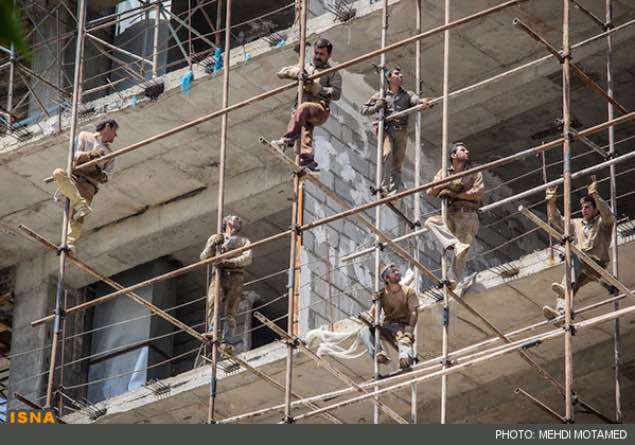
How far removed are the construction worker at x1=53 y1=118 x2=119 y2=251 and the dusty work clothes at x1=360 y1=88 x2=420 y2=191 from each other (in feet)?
9.46

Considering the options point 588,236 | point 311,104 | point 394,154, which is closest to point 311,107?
point 311,104

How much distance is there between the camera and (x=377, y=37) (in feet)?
81.3

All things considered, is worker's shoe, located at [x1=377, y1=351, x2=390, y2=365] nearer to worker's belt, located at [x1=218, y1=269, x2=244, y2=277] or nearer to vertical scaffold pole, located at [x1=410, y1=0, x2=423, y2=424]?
vertical scaffold pole, located at [x1=410, y1=0, x2=423, y2=424]

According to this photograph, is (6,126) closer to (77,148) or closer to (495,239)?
(77,148)

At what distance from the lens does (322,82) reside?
71.9 feet

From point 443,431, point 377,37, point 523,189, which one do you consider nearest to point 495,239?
point 523,189

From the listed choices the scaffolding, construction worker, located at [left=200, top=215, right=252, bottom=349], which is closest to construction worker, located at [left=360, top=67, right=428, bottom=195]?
the scaffolding

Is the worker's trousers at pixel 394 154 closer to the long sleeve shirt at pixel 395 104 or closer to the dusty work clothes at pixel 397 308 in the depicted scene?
the long sleeve shirt at pixel 395 104

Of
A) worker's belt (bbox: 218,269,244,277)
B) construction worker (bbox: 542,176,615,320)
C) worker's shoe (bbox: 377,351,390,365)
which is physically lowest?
worker's shoe (bbox: 377,351,390,365)

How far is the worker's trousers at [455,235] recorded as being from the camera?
21.3m

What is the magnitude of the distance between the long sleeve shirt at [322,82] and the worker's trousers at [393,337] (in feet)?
7.97

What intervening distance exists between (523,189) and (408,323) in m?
7.92

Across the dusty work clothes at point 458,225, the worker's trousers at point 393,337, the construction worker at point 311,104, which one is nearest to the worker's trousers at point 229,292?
the worker's trousers at point 393,337

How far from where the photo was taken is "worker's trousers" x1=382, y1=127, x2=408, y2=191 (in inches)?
903
